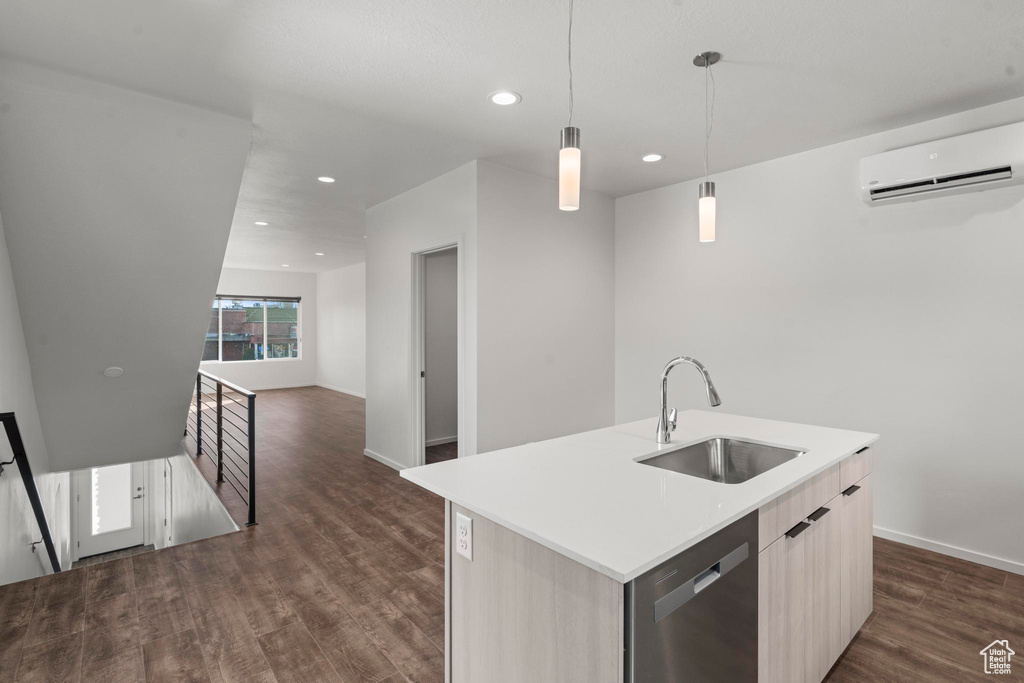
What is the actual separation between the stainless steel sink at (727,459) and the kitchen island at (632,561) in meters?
0.04

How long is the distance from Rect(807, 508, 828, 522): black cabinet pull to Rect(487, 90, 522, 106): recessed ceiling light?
2325 mm

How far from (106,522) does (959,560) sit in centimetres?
902

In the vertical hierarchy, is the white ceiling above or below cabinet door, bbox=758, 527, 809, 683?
above

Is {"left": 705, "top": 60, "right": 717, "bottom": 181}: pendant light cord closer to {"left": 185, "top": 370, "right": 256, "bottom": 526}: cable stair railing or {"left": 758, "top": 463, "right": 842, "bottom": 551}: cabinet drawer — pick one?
{"left": 758, "top": 463, "right": 842, "bottom": 551}: cabinet drawer

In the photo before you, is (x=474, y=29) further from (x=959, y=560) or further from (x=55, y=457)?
(x=55, y=457)

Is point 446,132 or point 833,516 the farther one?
point 446,132

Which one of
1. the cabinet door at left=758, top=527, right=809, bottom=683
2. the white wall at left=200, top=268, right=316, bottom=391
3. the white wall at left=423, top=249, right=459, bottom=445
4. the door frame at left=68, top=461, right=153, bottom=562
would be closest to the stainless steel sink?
the cabinet door at left=758, top=527, right=809, bottom=683

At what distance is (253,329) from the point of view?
10406mm

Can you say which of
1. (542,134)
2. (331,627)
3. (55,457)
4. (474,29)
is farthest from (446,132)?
(55,457)

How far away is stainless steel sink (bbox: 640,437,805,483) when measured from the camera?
1993mm

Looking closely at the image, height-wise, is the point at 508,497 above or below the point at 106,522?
above

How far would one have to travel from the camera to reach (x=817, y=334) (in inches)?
137

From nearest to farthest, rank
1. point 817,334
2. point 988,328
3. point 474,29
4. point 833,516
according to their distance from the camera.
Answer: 1. point 833,516
2. point 474,29
3. point 988,328
4. point 817,334

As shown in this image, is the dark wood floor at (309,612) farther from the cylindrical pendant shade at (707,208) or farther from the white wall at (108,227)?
the cylindrical pendant shade at (707,208)
